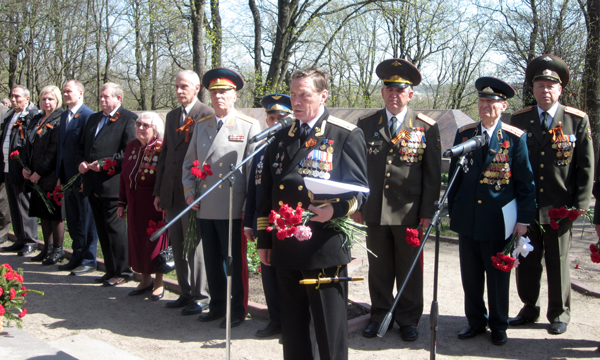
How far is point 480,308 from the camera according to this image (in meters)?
4.30

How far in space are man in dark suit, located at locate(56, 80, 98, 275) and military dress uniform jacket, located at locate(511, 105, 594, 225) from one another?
5080 mm

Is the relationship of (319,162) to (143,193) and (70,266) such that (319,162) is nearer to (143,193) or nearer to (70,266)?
(143,193)

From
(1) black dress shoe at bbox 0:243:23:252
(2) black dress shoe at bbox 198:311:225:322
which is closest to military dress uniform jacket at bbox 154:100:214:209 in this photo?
(2) black dress shoe at bbox 198:311:225:322

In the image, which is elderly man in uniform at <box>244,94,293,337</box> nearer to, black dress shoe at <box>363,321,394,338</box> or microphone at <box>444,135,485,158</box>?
black dress shoe at <box>363,321,394,338</box>

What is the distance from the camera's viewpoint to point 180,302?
17.0 ft

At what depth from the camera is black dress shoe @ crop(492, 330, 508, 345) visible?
163 inches

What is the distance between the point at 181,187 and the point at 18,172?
3900mm

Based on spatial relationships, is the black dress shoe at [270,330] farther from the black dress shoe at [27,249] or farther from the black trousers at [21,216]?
the black trousers at [21,216]

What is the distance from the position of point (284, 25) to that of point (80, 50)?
41.6 feet

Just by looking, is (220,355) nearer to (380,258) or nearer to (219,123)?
(380,258)


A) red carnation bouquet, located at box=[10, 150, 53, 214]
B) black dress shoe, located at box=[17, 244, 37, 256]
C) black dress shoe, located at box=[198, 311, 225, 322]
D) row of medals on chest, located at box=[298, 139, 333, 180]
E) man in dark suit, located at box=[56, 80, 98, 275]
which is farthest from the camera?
black dress shoe, located at box=[17, 244, 37, 256]

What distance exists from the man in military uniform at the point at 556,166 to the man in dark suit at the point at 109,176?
167 inches

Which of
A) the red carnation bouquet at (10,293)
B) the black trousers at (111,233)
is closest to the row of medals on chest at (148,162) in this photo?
the black trousers at (111,233)

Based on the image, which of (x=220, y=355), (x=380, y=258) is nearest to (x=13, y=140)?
(x=220, y=355)
